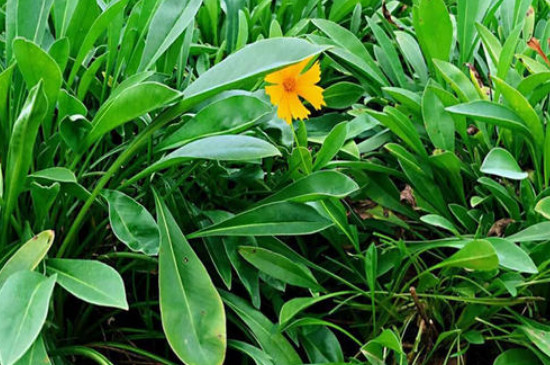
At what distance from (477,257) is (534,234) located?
0.49ft

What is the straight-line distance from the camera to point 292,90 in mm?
1215

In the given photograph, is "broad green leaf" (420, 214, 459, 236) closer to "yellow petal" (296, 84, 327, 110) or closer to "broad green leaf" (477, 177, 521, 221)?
"broad green leaf" (477, 177, 521, 221)

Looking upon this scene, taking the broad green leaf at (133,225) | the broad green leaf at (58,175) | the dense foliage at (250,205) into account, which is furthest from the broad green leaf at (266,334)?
the broad green leaf at (58,175)

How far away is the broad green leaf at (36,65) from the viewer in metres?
0.94

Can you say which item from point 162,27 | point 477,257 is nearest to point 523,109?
point 477,257

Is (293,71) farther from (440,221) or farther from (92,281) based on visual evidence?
(92,281)

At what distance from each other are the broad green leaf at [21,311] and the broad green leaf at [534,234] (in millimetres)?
703

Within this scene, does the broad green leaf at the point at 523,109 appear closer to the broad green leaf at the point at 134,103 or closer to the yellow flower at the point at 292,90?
the yellow flower at the point at 292,90

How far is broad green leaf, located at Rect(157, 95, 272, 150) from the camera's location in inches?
40.8

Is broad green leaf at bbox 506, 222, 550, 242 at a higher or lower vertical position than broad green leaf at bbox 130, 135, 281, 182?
lower

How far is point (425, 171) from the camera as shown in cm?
132

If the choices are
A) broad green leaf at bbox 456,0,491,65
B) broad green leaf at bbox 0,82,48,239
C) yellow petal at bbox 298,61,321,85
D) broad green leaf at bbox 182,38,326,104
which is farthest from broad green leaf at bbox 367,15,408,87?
broad green leaf at bbox 0,82,48,239

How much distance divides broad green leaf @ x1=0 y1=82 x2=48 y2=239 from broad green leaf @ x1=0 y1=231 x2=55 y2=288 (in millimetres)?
81

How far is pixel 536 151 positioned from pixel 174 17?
2.19 ft
